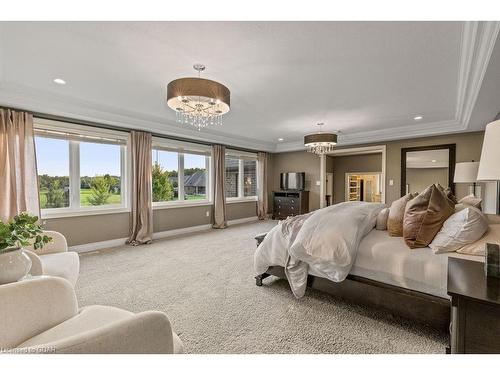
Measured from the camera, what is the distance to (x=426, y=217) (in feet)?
6.44

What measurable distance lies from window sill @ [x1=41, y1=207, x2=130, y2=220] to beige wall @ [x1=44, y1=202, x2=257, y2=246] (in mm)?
59

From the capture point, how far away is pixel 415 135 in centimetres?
530

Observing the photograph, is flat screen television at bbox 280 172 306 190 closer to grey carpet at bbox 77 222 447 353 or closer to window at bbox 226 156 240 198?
window at bbox 226 156 240 198

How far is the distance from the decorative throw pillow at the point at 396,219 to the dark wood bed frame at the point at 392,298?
54 cm

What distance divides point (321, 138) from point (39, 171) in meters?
4.82

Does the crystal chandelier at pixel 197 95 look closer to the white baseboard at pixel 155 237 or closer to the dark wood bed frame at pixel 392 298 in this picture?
the dark wood bed frame at pixel 392 298

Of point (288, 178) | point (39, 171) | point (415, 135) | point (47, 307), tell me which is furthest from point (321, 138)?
point (39, 171)

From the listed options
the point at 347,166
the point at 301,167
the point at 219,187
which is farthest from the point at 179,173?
the point at 347,166

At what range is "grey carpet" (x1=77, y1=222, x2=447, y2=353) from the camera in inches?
67.3

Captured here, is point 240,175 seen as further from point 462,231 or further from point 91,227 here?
point 462,231

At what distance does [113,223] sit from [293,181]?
5056 millimetres

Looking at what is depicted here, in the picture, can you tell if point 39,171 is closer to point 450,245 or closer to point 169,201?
point 169,201

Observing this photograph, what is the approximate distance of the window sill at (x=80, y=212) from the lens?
3.75 meters

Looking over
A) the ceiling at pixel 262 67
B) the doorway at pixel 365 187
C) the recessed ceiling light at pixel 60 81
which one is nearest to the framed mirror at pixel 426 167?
the ceiling at pixel 262 67
